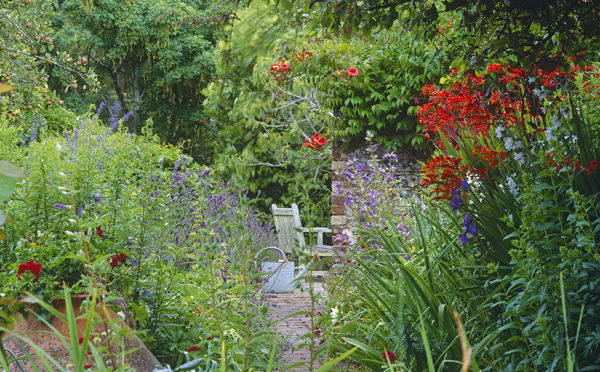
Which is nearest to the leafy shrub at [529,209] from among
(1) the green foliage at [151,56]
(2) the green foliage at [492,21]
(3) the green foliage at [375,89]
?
(2) the green foliage at [492,21]

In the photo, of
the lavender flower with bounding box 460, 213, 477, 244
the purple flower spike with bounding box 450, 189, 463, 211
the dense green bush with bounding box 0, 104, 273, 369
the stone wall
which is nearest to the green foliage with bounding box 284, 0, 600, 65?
the purple flower spike with bounding box 450, 189, 463, 211

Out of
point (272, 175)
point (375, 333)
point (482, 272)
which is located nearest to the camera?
point (482, 272)

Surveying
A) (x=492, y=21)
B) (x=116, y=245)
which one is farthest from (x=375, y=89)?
(x=116, y=245)

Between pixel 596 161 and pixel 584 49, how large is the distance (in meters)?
0.96

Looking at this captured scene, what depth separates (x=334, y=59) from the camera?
6016mm

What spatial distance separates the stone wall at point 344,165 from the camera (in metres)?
5.89

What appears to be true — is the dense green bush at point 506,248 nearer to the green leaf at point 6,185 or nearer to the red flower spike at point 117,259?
the red flower spike at point 117,259

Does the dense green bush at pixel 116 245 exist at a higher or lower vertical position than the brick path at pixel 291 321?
higher

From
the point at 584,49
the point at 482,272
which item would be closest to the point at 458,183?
the point at 482,272

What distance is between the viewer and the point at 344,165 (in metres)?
6.13

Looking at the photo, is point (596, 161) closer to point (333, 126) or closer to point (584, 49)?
point (584, 49)

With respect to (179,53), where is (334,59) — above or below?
below

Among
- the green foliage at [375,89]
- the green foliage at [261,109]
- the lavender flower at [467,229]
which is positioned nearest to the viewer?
the lavender flower at [467,229]

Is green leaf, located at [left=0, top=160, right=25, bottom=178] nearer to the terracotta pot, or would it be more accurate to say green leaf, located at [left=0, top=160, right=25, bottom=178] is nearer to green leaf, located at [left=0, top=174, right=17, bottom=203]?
green leaf, located at [left=0, top=174, right=17, bottom=203]
